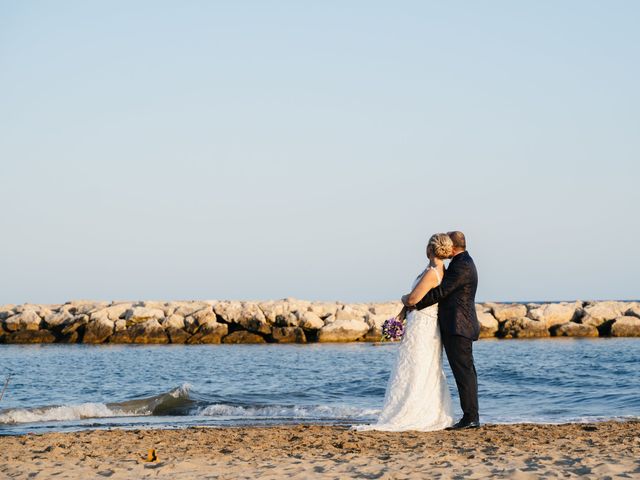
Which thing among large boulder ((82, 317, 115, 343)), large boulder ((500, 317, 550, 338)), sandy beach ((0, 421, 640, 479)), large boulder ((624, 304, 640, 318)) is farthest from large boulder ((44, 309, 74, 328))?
sandy beach ((0, 421, 640, 479))

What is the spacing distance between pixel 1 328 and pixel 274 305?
10578 millimetres

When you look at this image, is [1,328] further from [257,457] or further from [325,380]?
[257,457]

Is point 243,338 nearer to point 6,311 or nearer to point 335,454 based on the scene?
point 6,311

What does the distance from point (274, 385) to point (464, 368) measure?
9.29 m

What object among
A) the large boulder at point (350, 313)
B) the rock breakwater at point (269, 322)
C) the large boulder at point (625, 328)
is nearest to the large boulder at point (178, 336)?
the rock breakwater at point (269, 322)

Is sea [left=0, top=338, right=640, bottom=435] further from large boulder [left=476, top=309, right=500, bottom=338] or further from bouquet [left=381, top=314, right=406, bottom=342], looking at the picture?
bouquet [left=381, top=314, right=406, bottom=342]

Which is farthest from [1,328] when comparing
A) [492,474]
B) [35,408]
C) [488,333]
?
[492,474]

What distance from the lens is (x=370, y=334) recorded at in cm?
3053

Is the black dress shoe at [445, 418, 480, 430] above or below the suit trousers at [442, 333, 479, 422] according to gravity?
below

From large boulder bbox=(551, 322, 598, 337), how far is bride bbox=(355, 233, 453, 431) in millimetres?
21409

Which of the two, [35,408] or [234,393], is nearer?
[35,408]

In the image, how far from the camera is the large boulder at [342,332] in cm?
3011

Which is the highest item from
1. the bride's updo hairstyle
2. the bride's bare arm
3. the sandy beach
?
the bride's updo hairstyle

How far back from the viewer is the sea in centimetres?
1388
